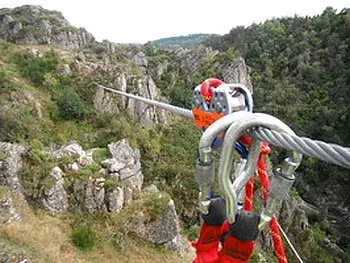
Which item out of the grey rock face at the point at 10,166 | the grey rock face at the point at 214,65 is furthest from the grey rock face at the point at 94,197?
the grey rock face at the point at 214,65

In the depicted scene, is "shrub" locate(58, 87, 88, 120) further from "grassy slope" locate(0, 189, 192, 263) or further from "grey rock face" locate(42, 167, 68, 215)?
"grassy slope" locate(0, 189, 192, 263)

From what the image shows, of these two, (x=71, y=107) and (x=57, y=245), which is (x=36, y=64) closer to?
(x=71, y=107)

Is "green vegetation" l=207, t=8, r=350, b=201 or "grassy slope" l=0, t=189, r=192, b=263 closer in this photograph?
"grassy slope" l=0, t=189, r=192, b=263

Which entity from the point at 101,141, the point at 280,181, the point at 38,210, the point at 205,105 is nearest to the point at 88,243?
the point at 38,210

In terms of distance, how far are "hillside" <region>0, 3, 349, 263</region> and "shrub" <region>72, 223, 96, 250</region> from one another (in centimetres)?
1

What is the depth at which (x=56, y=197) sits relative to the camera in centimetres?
516

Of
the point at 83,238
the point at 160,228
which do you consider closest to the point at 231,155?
the point at 83,238

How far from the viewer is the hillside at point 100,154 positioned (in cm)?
465

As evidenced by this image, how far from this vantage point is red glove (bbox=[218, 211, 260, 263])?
43.4 inches

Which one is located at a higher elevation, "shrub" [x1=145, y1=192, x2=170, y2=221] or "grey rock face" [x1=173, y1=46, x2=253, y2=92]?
"grey rock face" [x1=173, y1=46, x2=253, y2=92]

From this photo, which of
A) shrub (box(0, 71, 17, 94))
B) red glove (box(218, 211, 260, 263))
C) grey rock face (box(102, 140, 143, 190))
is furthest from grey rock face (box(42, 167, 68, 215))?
shrub (box(0, 71, 17, 94))

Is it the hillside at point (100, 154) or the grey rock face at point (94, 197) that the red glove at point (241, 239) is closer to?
the hillside at point (100, 154)

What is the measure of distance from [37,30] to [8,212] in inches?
729

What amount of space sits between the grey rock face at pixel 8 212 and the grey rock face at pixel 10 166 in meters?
0.52
